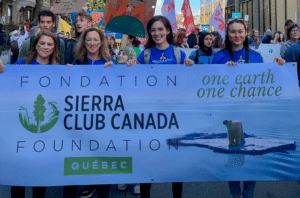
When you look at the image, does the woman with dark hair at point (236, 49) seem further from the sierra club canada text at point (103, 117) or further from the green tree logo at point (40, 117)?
the green tree logo at point (40, 117)

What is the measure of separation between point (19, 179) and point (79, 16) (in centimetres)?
234

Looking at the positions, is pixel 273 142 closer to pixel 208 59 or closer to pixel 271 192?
pixel 271 192

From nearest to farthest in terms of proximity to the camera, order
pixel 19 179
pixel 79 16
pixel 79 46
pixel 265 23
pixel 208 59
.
Answer: 1. pixel 19 179
2. pixel 79 46
3. pixel 79 16
4. pixel 208 59
5. pixel 265 23

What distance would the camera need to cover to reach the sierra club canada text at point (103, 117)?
9.90 feet

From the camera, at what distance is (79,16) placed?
14.4ft

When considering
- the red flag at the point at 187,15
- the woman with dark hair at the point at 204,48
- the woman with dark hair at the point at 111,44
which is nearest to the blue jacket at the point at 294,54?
the woman with dark hair at the point at 204,48

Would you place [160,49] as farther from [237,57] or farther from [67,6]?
[67,6]

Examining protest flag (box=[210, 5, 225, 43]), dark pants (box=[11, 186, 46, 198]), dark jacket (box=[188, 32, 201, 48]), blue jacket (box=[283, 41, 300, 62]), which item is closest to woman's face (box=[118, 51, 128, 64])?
dark pants (box=[11, 186, 46, 198])

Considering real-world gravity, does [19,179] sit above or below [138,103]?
below

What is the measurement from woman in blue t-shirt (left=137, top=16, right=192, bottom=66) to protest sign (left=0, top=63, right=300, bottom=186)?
30cm

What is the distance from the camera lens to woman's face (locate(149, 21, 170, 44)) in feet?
11.1

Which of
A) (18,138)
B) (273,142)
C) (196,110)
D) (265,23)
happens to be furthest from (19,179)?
(265,23)

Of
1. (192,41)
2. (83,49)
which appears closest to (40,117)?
(83,49)

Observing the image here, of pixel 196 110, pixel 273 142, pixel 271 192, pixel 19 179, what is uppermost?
pixel 196 110
